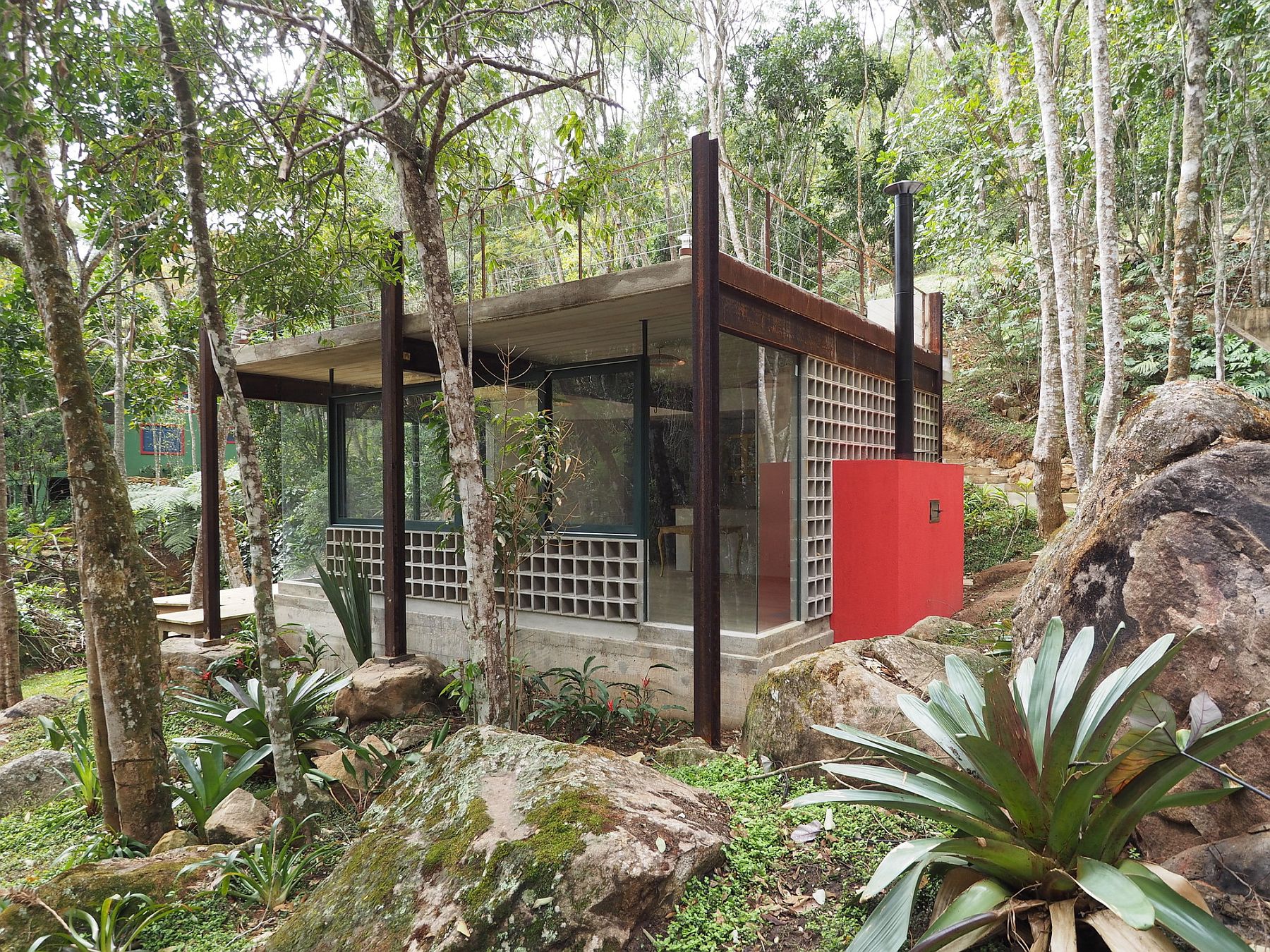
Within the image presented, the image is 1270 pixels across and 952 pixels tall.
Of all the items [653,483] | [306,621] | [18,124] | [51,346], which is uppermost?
[18,124]

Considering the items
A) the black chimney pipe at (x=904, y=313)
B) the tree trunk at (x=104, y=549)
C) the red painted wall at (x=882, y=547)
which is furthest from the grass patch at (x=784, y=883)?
the black chimney pipe at (x=904, y=313)

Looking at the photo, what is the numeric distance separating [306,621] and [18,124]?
652 cm

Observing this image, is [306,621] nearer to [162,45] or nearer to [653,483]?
[653,483]

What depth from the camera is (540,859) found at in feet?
7.70

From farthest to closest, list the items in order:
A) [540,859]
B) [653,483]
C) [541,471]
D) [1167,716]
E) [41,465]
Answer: [41,465] → [653,483] → [541,471] → [540,859] → [1167,716]

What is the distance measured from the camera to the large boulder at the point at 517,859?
2.24 meters

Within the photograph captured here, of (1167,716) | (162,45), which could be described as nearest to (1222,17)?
(1167,716)

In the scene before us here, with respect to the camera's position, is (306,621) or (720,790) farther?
(306,621)

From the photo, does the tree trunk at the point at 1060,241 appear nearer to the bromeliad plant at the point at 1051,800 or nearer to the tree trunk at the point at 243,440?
the bromeliad plant at the point at 1051,800

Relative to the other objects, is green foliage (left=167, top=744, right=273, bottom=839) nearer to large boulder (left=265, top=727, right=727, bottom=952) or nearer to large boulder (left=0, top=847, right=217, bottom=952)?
large boulder (left=0, top=847, right=217, bottom=952)

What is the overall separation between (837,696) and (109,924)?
9.89 feet

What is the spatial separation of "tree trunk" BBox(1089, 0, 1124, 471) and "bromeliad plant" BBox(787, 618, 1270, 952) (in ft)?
15.7

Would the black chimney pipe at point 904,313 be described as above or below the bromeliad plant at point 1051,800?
above

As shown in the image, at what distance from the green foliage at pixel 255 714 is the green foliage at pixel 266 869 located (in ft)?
3.60
